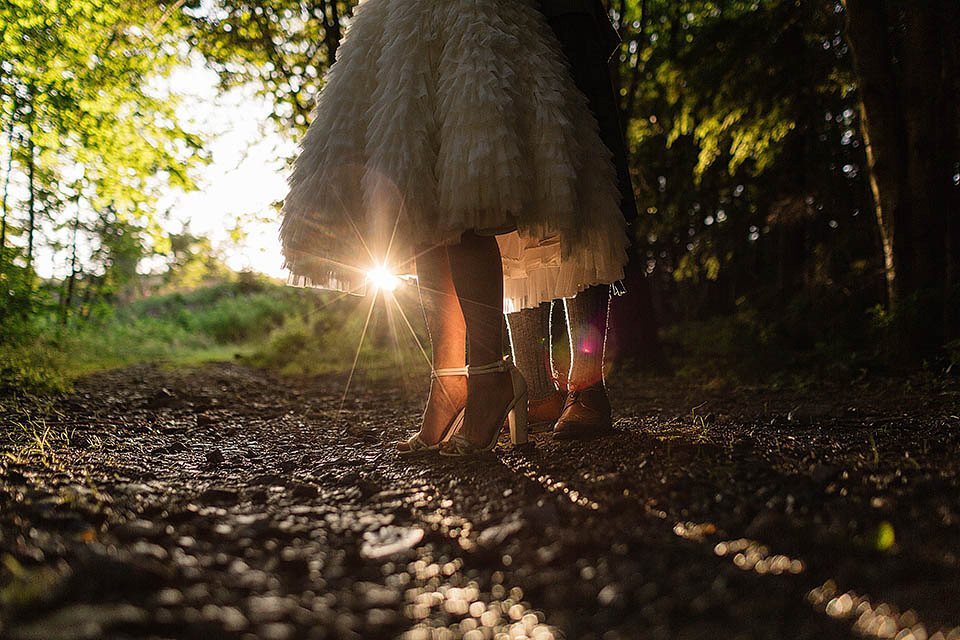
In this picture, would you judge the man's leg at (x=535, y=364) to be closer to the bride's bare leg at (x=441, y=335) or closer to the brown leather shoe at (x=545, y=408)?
the brown leather shoe at (x=545, y=408)

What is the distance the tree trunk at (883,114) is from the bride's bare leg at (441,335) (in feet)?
12.0

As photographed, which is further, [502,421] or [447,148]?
[502,421]

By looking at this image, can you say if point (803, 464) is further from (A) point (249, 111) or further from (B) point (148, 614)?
(A) point (249, 111)

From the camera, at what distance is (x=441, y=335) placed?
191 cm

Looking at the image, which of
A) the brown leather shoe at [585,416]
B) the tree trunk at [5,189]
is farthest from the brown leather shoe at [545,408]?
the tree trunk at [5,189]

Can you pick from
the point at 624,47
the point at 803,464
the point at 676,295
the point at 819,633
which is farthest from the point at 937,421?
the point at 676,295

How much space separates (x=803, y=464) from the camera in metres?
1.41

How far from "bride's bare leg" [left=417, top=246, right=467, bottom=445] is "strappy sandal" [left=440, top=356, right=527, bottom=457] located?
3.2 inches

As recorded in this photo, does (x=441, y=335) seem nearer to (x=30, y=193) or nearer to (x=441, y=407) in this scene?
(x=441, y=407)

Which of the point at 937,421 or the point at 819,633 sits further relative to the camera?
the point at 937,421

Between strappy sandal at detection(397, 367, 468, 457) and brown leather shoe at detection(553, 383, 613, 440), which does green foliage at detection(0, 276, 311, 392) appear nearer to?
strappy sandal at detection(397, 367, 468, 457)

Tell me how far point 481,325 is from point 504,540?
34.4 inches

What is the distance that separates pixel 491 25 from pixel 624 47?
21.4 ft

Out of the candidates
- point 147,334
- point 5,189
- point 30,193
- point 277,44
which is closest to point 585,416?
point 5,189
